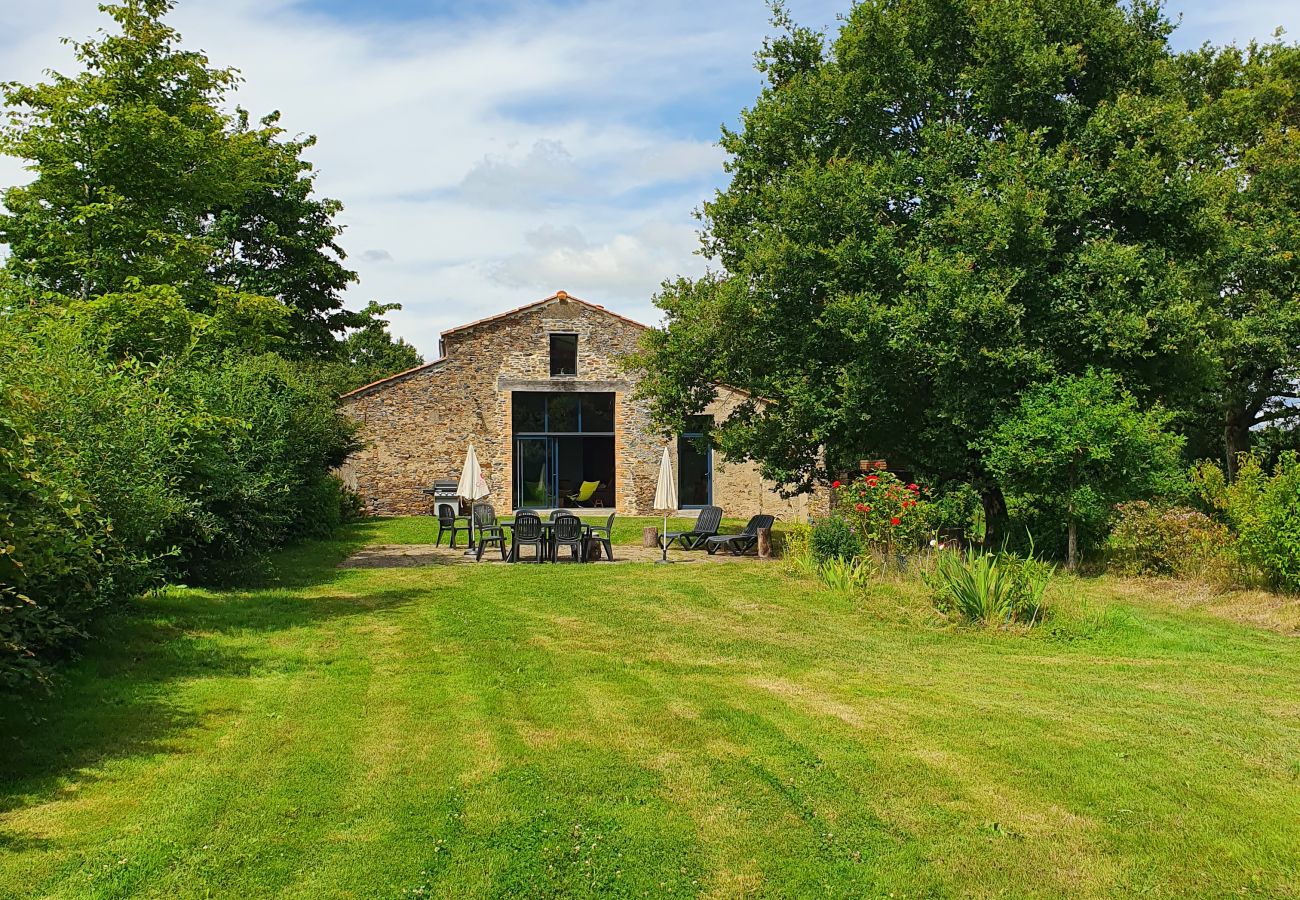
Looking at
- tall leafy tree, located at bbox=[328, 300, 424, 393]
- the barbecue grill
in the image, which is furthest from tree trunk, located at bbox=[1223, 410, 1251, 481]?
tall leafy tree, located at bbox=[328, 300, 424, 393]

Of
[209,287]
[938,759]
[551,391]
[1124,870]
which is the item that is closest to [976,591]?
[938,759]

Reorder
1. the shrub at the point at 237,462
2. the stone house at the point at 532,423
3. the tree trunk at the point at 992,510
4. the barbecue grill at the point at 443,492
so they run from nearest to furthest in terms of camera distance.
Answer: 1. the shrub at the point at 237,462
2. the tree trunk at the point at 992,510
3. the barbecue grill at the point at 443,492
4. the stone house at the point at 532,423

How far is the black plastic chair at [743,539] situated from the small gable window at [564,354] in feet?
32.7

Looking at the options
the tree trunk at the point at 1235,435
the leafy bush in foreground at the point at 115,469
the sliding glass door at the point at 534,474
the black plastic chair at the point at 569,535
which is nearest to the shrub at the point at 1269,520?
the black plastic chair at the point at 569,535

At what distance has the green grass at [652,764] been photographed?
417 centimetres

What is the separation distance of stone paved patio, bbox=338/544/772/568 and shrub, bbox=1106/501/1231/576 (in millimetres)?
5534

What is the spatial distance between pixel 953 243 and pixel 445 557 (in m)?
10.5

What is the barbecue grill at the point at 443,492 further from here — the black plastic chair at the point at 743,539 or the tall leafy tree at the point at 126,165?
the tall leafy tree at the point at 126,165

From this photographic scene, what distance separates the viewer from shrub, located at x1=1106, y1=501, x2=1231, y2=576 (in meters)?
12.2

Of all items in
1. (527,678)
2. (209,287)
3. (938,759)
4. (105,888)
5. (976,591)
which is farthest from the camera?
(209,287)

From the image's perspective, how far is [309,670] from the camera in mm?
7754

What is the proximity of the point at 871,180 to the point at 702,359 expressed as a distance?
4410mm

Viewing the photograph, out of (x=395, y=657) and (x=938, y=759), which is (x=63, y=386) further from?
(x=938, y=759)

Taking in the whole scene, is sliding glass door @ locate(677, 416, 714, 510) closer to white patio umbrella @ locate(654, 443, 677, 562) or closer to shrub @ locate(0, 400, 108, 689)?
white patio umbrella @ locate(654, 443, 677, 562)
